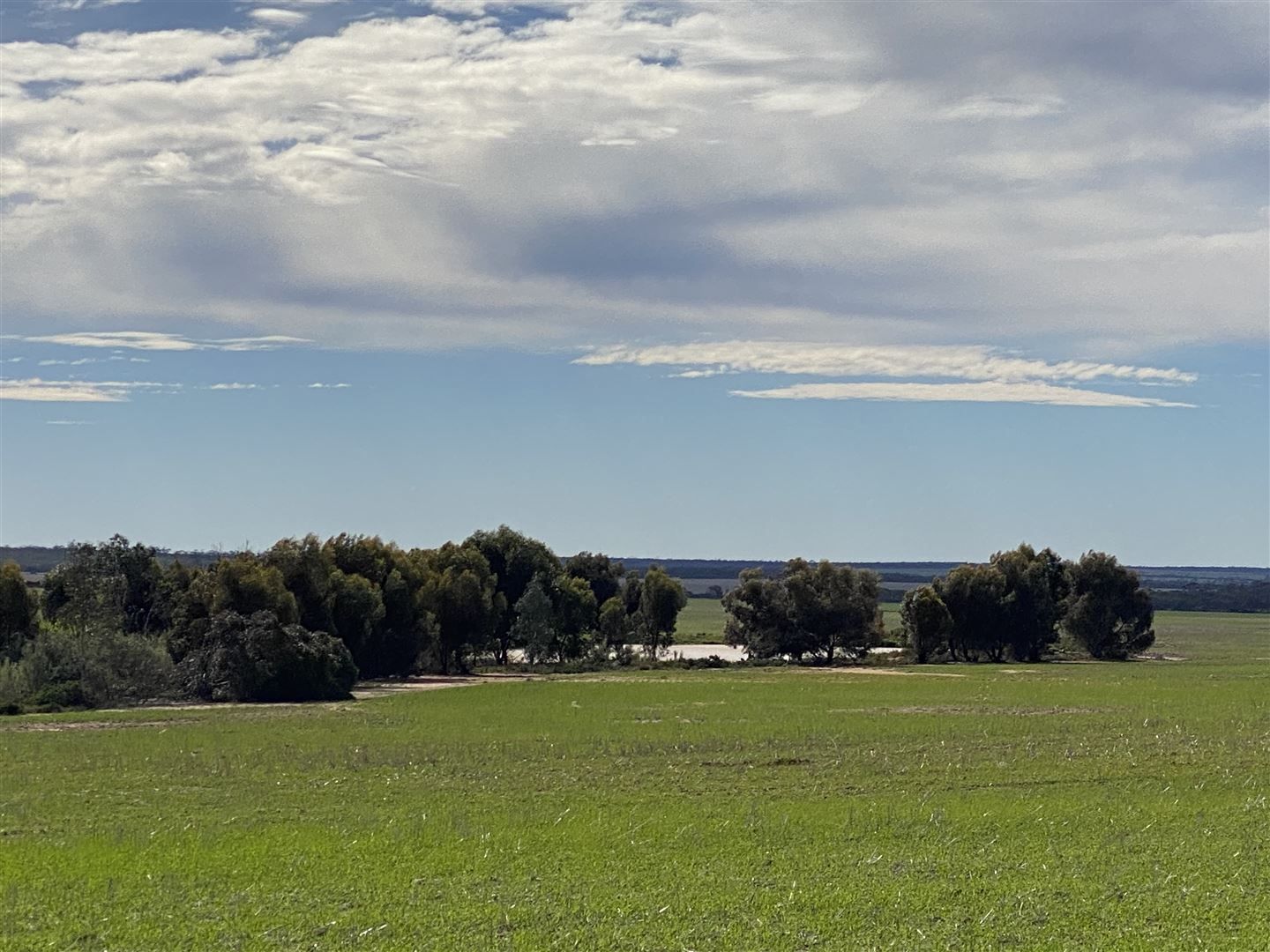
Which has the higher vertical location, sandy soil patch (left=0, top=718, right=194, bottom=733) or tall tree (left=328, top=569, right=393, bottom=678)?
tall tree (left=328, top=569, right=393, bottom=678)

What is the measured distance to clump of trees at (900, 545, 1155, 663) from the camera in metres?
115

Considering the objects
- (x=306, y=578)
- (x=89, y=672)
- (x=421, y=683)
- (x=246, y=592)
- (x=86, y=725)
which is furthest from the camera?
(x=421, y=683)

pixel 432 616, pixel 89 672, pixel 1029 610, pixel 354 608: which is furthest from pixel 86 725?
pixel 1029 610

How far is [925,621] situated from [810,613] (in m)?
8.97

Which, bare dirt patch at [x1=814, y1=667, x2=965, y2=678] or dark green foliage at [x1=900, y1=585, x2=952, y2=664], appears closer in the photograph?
bare dirt patch at [x1=814, y1=667, x2=965, y2=678]

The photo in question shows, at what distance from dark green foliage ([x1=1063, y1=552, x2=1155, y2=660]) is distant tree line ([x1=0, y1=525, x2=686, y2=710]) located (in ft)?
125

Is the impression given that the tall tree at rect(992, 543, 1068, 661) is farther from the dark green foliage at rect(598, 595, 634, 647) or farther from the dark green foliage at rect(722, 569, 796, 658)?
the dark green foliage at rect(598, 595, 634, 647)

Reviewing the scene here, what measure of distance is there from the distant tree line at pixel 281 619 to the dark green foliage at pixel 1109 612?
38247 millimetres

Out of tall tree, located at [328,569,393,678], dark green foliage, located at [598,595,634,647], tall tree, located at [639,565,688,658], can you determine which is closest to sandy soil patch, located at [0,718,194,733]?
tall tree, located at [328,569,393,678]

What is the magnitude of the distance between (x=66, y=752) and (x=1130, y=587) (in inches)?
3789

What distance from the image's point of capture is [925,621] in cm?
11238

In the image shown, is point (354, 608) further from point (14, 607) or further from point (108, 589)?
point (14, 607)

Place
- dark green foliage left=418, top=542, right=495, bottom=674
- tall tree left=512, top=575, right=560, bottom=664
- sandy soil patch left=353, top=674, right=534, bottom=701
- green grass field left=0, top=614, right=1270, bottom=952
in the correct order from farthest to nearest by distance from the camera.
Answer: tall tree left=512, top=575, right=560, bottom=664 < dark green foliage left=418, top=542, right=495, bottom=674 < sandy soil patch left=353, top=674, right=534, bottom=701 < green grass field left=0, top=614, right=1270, bottom=952

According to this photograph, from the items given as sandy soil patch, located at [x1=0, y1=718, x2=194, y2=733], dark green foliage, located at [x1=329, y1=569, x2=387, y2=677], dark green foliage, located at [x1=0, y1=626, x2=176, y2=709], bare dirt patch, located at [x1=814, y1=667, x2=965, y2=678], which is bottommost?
bare dirt patch, located at [x1=814, y1=667, x2=965, y2=678]
